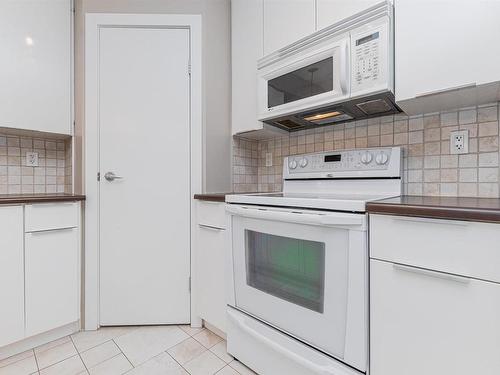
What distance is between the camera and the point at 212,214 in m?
1.64

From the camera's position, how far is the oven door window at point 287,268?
3.61 ft

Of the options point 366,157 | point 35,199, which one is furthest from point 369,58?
point 35,199

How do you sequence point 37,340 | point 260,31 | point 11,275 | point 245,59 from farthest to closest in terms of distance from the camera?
point 245,59, point 260,31, point 37,340, point 11,275

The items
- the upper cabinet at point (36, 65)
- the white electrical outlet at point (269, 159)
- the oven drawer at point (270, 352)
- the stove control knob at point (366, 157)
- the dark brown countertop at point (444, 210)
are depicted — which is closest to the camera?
the dark brown countertop at point (444, 210)

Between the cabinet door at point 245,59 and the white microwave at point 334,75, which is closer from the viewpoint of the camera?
the white microwave at point 334,75

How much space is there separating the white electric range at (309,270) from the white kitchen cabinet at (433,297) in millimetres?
Answer: 58

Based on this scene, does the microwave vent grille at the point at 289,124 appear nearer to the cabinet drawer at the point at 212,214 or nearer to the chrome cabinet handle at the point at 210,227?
the cabinet drawer at the point at 212,214

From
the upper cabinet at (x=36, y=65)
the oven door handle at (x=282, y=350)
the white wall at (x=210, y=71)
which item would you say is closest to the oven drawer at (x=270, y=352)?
the oven door handle at (x=282, y=350)

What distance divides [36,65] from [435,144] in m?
2.38

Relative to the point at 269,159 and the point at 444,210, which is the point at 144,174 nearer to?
the point at 269,159

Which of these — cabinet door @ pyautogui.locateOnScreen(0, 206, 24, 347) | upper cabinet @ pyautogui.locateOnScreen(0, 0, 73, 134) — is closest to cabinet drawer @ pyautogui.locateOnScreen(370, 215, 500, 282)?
cabinet door @ pyautogui.locateOnScreen(0, 206, 24, 347)

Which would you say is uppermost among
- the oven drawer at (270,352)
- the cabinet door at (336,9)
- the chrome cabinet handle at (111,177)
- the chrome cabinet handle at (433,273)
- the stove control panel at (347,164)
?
the cabinet door at (336,9)

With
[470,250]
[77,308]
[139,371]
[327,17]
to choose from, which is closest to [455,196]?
[470,250]

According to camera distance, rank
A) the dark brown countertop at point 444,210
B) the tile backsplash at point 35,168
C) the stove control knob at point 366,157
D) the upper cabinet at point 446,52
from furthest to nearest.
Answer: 1. the tile backsplash at point 35,168
2. the stove control knob at point 366,157
3. the upper cabinet at point 446,52
4. the dark brown countertop at point 444,210
